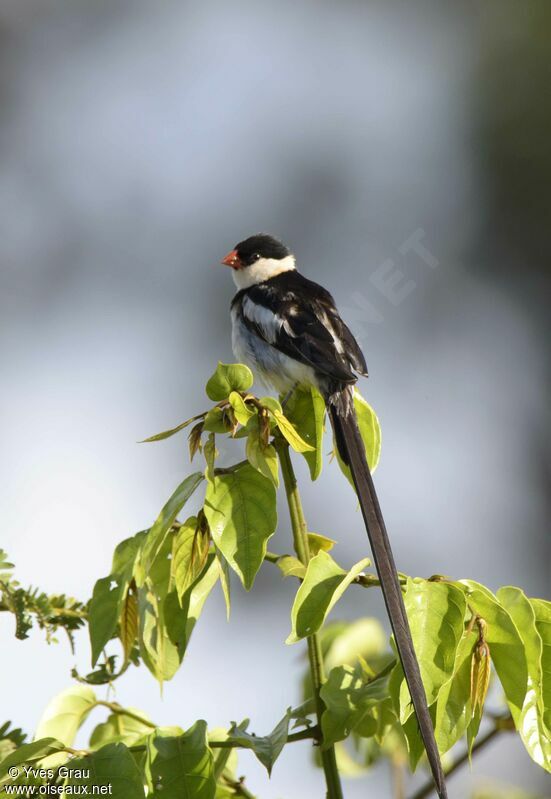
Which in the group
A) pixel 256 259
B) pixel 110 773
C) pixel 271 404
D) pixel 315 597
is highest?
pixel 256 259

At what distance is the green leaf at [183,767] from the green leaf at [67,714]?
0.34m

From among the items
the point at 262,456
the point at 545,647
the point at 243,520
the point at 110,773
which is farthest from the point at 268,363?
the point at 110,773

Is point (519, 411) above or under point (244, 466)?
under

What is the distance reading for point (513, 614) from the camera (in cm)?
137

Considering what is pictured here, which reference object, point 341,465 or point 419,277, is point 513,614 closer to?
point 341,465

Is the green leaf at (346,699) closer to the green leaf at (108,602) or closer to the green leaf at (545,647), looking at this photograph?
the green leaf at (545,647)

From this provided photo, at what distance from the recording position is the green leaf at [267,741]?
1.29 m

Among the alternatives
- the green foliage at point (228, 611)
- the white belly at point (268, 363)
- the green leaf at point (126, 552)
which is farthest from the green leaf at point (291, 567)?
the white belly at point (268, 363)

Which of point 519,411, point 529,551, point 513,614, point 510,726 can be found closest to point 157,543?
point 513,614

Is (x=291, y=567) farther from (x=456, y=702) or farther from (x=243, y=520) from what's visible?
(x=456, y=702)

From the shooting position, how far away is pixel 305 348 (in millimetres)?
2609

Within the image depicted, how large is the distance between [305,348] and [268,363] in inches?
7.2

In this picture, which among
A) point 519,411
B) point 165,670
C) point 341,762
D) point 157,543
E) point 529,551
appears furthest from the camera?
point 519,411

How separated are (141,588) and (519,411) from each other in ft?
20.7
